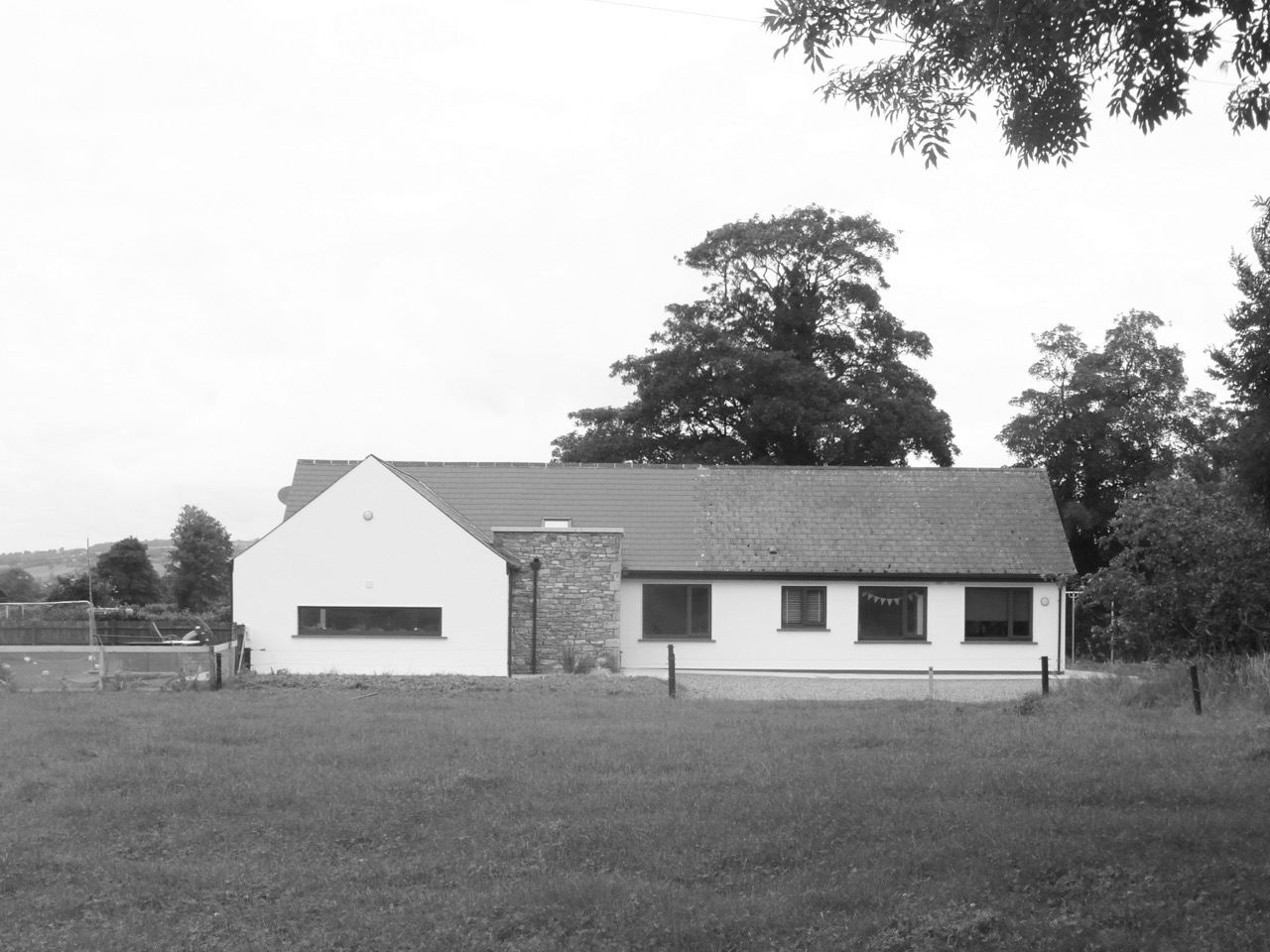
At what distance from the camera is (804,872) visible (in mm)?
7547

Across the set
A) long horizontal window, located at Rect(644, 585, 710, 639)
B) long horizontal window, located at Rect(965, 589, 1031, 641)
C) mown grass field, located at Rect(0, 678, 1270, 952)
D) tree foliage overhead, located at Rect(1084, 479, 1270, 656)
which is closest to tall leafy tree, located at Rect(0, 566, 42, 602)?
long horizontal window, located at Rect(644, 585, 710, 639)

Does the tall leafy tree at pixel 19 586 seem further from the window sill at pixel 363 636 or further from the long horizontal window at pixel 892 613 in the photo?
the long horizontal window at pixel 892 613

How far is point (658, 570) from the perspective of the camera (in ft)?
101

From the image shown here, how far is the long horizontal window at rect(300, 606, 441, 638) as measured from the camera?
90.0 ft

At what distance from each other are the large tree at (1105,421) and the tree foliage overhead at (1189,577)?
17.3 meters

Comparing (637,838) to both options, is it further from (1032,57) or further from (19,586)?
(19,586)

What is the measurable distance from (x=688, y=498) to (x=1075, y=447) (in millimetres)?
14140

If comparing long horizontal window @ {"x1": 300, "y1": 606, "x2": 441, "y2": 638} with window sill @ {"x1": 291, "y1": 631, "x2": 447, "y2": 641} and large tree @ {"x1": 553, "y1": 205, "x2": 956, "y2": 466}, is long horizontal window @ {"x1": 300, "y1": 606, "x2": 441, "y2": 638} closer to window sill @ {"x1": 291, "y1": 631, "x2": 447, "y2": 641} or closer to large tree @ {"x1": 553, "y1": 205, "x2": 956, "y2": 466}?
window sill @ {"x1": 291, "y1": 631, "x2": 447, "y2": 641}

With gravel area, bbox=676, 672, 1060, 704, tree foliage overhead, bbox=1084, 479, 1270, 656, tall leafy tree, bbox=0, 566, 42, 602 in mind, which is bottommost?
gravel area, bbox=676, 672, 1060, 704

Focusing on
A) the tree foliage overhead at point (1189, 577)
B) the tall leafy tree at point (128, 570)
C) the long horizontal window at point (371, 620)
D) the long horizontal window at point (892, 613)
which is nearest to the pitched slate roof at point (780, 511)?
the long horizontal window at point (892, 613)

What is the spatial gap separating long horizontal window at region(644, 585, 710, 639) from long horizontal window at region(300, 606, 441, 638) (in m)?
5.68

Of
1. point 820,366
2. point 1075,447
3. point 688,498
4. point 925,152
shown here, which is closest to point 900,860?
point 925,152

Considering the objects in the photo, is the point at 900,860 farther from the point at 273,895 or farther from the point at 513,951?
the point at 273,895

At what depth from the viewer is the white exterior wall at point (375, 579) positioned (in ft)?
89.5
